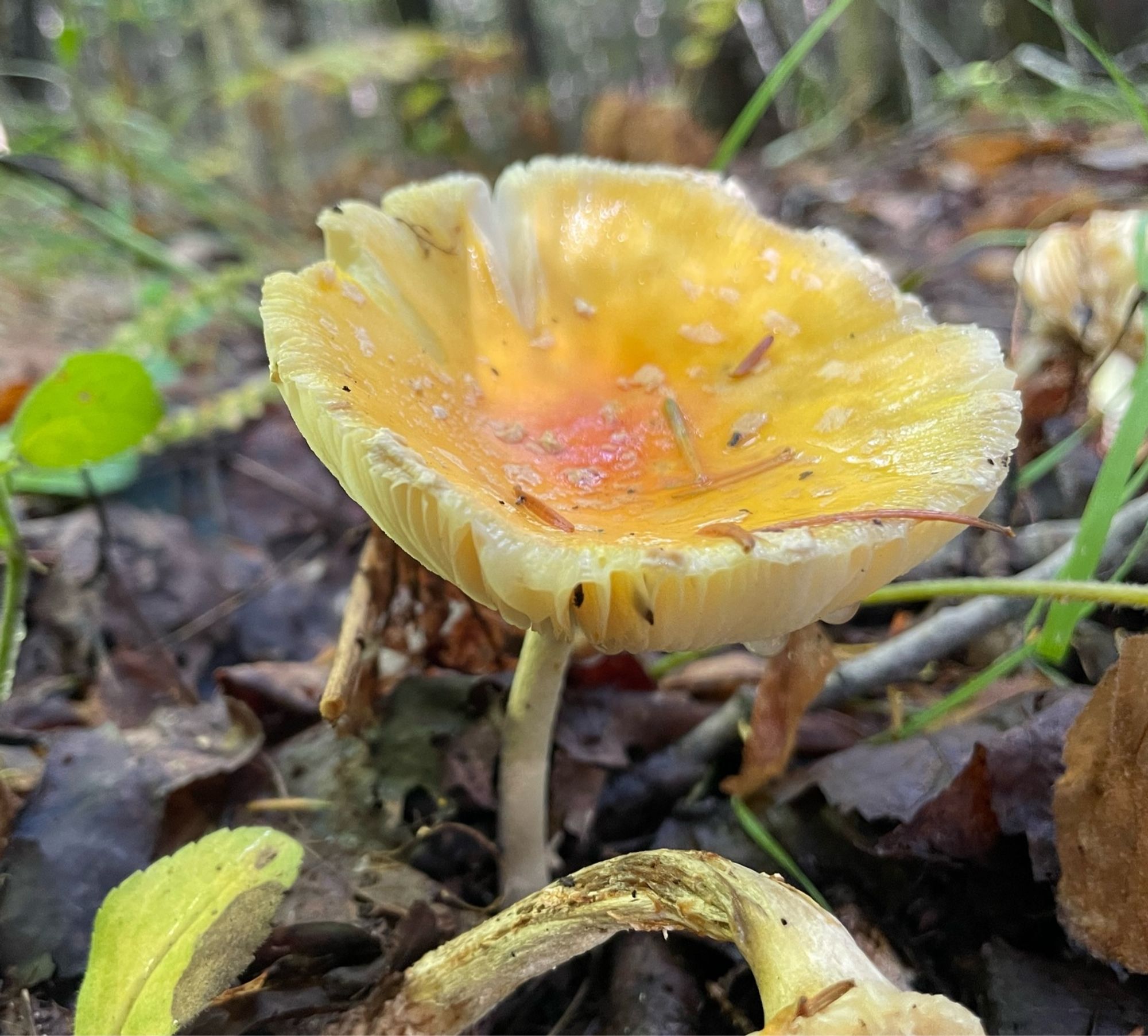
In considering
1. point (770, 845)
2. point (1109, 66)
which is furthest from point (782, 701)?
point (1109, 66)

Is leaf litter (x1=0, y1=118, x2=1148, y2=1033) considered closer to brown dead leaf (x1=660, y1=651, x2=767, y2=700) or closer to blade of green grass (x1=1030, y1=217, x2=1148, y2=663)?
brown dead leaf (x1=660, y1=651, x2=767, y2=700)

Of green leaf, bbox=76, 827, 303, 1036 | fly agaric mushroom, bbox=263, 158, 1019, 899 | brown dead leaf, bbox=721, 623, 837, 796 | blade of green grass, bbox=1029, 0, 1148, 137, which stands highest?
blade of green grass, bbox=1029, 0, 1148, 137

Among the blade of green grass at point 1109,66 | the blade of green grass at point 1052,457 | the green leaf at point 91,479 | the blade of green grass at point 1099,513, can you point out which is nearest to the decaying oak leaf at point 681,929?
the blade of green grass at point 1099,513

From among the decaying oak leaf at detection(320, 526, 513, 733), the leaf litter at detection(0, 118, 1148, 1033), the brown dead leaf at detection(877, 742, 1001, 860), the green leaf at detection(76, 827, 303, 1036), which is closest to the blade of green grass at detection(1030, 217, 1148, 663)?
the leaf litter at detection(0, 118, 1148, 1033)

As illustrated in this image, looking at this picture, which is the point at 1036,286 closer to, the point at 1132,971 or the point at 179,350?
the point at 1132,971

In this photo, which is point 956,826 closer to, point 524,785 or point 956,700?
point 956,700
